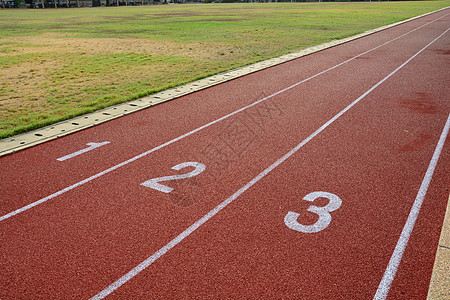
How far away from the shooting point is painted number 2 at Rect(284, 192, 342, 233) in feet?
14.2

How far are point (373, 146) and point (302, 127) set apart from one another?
1542 mm

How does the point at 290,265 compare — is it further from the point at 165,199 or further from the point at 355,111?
the point at 355,111

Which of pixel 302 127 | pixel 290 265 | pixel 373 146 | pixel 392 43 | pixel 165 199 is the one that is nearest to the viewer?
pixel 290 265

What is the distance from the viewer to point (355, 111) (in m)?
8.67

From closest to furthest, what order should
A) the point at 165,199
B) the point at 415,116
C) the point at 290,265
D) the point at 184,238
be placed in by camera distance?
1. the point at 290,265
2. the point at 184,238
3. the point at 165,199
4. the point at 415,116

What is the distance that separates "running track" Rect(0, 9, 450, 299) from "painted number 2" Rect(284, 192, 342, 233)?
22 mm

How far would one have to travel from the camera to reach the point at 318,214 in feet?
15.1

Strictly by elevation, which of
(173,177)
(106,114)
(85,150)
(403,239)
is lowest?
(403,239)

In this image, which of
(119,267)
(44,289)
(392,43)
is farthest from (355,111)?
(392,43)

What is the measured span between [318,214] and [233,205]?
3.71 feet

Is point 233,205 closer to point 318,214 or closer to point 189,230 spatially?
point 189,230

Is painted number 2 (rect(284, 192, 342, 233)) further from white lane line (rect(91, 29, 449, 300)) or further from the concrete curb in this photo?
the concrete curb

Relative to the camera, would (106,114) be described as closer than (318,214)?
No

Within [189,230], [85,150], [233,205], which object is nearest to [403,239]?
[233,205]
